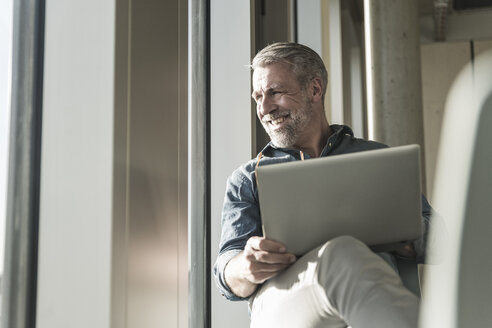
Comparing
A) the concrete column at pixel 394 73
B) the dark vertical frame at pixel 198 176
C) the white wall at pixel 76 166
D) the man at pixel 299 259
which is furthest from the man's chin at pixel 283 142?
the concrete column at pixel 394 73

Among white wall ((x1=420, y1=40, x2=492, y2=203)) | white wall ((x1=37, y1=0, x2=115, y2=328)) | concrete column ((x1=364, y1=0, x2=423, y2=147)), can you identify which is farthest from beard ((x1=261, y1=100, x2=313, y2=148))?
white wall ((x1=420, y1=40, x2=492, y2=203))

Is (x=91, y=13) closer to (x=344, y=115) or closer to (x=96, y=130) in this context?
(x=96, y=130)

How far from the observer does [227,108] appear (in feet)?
7.23

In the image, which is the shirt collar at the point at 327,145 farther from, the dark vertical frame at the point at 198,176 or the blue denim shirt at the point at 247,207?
the dark vertical frame at the point at 198,176

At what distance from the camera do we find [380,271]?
1.09 m

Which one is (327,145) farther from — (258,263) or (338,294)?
(338,294)

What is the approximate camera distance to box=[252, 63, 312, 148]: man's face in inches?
77.5

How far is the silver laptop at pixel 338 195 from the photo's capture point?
1241 millimetres

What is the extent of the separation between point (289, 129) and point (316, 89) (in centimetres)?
23

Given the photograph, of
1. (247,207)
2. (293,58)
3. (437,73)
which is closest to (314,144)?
(293,58)

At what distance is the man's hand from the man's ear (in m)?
0.83

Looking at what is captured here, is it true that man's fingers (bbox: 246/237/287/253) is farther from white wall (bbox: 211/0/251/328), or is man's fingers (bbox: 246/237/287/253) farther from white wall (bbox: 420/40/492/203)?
white wall (bbox: 420/40/492/203)

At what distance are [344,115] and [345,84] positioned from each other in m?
0.53

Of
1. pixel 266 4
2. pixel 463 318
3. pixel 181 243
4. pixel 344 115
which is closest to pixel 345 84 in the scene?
pixel 344 115
